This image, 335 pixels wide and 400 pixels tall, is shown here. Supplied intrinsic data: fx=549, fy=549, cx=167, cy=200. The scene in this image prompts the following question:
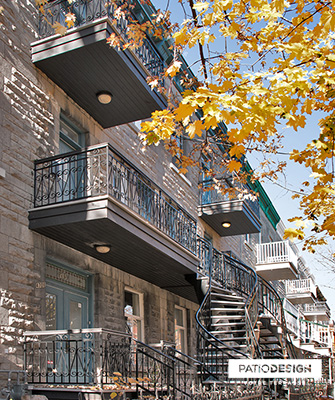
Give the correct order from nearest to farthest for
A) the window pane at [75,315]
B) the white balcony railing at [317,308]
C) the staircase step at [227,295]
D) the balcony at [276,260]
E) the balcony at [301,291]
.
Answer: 1. the window pane at [75,315]
2. the staircase step at [227,295]
3. the balcony at [276,260]
4. the balcony at [301,291]
5. the white balcony railing at [317,308]

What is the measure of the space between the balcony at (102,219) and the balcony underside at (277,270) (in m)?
12.7

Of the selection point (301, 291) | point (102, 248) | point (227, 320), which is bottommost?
point (227, 320)

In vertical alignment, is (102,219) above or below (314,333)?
above

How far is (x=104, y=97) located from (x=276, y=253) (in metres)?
16.6

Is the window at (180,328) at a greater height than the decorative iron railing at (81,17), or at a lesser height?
lesser

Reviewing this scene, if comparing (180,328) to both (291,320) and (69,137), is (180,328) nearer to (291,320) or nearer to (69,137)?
(69,137)

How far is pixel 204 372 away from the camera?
12.2 meters

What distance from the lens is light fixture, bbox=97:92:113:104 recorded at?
11.9m

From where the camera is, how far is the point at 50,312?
10.5 meters

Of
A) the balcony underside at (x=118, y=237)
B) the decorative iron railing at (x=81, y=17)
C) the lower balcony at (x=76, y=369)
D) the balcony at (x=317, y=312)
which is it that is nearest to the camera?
the lower balcony at (x=76, y=369)

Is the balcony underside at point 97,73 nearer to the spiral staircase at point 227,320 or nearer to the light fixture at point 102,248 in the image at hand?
the light fixture at point 102,248

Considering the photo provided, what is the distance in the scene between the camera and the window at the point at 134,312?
13.7 m

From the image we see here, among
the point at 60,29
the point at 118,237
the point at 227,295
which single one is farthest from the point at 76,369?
the point at 227,295

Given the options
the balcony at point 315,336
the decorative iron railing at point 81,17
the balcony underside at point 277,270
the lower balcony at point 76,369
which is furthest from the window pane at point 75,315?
the balcony at point 315,336
